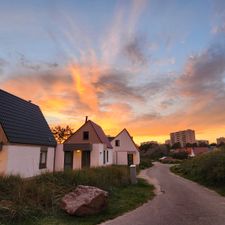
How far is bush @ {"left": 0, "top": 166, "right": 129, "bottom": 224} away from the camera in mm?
7539

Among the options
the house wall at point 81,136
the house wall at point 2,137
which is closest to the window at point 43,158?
the house wall at point 2,137

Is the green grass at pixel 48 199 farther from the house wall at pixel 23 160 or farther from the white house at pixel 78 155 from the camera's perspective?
the white house at pixel 78 155

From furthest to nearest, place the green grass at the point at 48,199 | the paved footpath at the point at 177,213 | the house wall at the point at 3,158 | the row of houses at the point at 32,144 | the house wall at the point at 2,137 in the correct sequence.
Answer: the row of houses at the point at 32,144 → the house wall at the point at 2,137 → the house wall at the point at 3,158 → the paved footpath at the point at 177,213 → the green grass at the point at 48,199

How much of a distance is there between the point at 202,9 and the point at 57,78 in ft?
38.4

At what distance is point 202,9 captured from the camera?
12.8m

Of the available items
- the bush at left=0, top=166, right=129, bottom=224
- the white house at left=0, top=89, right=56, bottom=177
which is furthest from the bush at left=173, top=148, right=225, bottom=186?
the white house at left=0, top=89, right=56, bottom=177

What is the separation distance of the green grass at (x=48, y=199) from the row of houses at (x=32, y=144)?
97.5 inches

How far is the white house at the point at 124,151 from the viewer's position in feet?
145

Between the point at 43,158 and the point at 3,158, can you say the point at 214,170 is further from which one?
the point at 3,158

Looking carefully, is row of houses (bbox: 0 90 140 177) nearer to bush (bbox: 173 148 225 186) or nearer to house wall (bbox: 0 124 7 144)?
house wall (bbox: 0 124 7 144)

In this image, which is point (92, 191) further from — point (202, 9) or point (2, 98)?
point (2, 98)

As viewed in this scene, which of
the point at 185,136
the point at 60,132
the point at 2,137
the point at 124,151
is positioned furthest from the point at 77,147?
the point at 185,136

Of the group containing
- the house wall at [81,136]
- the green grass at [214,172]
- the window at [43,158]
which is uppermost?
the house wall at [81,136]

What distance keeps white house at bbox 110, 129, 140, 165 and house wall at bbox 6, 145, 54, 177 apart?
26.4 meters
